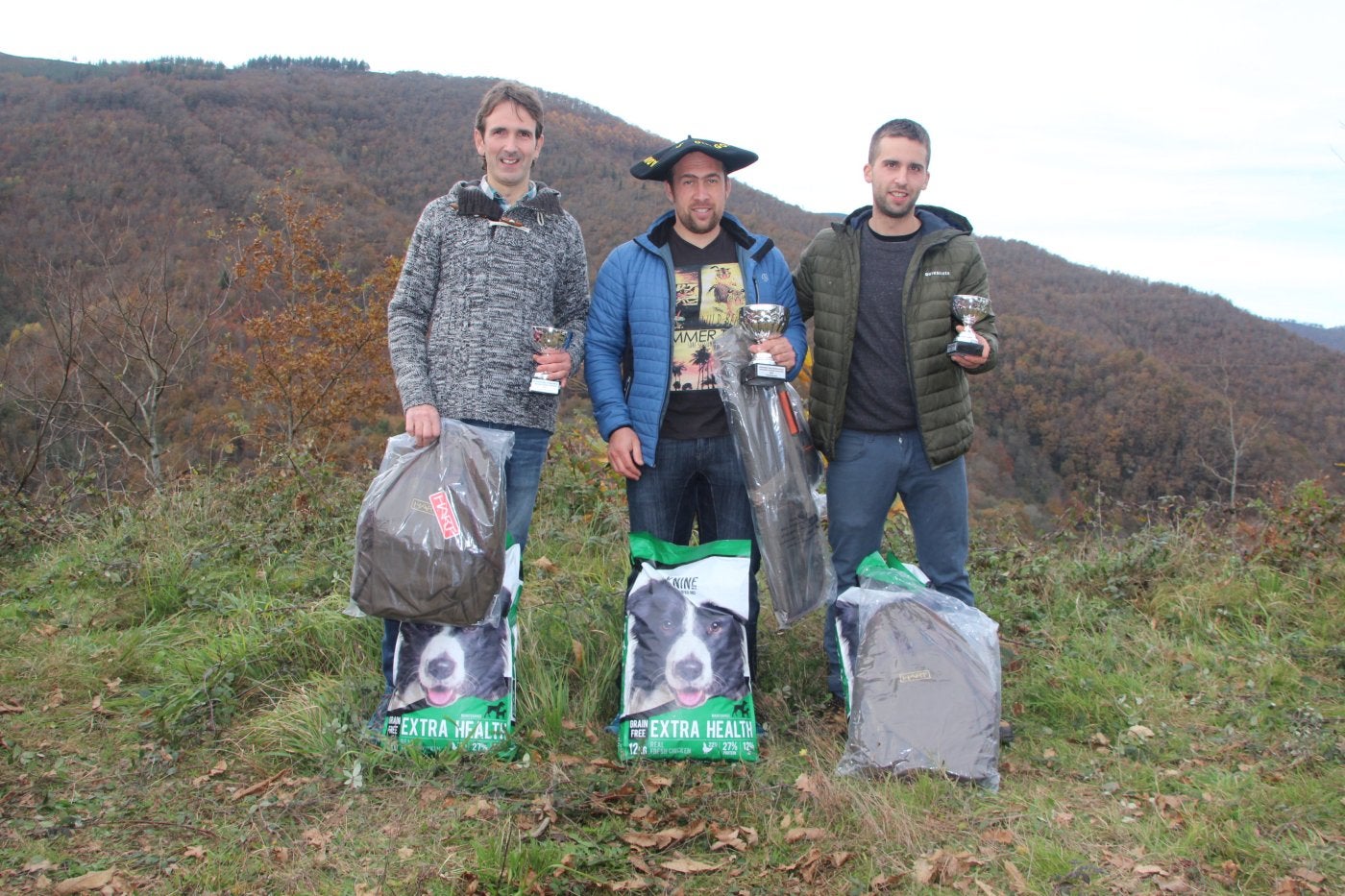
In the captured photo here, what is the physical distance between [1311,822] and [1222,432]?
1135 inches

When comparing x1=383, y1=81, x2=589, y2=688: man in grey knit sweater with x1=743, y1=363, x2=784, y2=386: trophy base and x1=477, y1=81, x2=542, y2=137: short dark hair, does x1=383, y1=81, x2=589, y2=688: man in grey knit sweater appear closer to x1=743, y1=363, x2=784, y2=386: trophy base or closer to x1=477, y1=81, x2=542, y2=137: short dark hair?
x1=477, y1=81, x2=542, y2=137: short dark hair

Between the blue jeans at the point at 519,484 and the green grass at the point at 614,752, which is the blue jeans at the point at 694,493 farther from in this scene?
the green grass at the point at 614,752

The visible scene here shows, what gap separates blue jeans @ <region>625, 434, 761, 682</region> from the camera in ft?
10.3

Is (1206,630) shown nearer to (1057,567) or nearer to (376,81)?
(1057,567)

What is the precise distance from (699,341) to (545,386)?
1.82 feet

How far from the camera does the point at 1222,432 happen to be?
27.5 meters

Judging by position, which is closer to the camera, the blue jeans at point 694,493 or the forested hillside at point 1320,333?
the blue jeans at point 694,493

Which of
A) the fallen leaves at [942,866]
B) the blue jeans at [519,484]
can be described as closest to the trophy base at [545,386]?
the blue jeans at [519,484]

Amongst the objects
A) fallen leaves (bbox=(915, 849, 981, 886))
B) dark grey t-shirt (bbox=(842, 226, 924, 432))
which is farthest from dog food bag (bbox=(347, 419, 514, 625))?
fallen leaves (bbox=(915, 849, 981, 886))

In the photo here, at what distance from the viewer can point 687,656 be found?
308cm

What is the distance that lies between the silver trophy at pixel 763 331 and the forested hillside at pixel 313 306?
1.19m

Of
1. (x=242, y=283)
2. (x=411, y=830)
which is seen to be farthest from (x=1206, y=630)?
(x=242, y=283)

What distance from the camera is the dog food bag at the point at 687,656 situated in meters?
2.99

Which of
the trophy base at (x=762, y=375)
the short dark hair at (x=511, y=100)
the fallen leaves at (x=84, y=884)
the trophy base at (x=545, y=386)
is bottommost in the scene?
the fallen leaves at (x=84, y=884)
